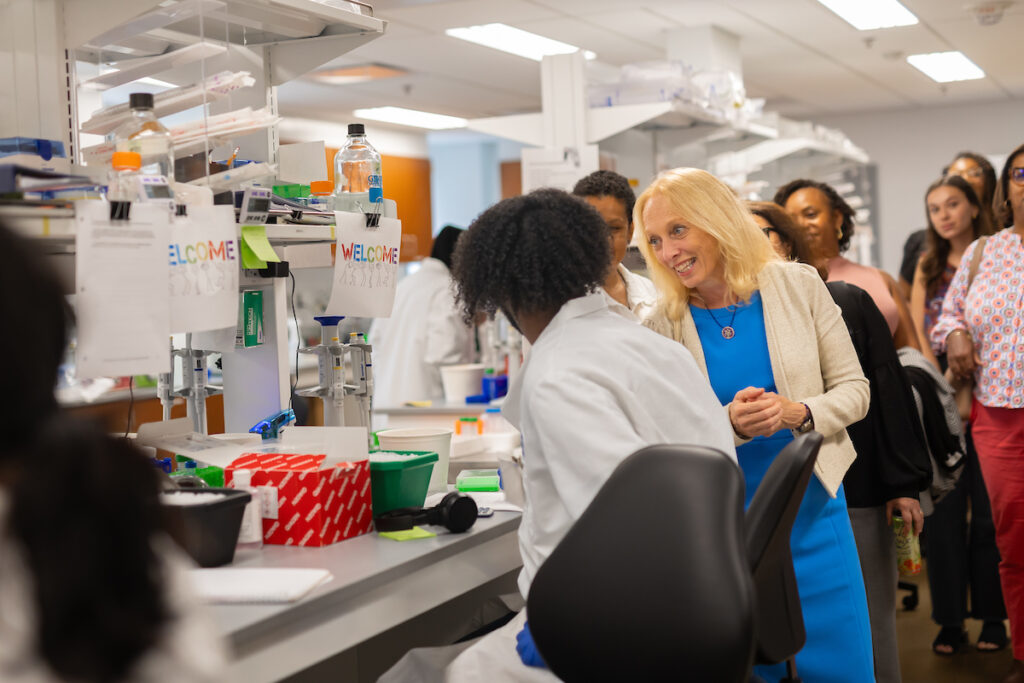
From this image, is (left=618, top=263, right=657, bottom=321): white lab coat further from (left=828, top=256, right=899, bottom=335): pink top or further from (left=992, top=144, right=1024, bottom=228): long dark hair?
(left=992, top=144, right=1024, bottom=228): long dark hair

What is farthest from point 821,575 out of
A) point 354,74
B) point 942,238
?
point 354,74

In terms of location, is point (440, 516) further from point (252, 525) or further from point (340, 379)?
point (340, 379)

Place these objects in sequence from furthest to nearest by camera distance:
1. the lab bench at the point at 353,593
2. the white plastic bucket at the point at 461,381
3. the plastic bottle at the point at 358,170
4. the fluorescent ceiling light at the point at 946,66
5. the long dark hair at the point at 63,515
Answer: the fluorescent ceiling light at the point at 946,66
the white plastic bucket at the point at 461,381
the plastic bottle at the point at 358,170
the lab bench at the point at 353,593
the long dark hair at the point at 63,515

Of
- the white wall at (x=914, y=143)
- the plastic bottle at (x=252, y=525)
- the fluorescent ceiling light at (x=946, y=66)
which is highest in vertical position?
the fluorescent ceiling light at (x=946, y=66)

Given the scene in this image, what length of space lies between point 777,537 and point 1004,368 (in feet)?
6.43

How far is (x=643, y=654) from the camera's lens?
126cm

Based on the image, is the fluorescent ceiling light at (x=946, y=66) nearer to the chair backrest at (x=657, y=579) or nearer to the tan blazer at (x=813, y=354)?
the tan blazer at (x=813, y=354)

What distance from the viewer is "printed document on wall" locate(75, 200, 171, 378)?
1553 millimetres

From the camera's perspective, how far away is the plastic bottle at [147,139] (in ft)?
5.74

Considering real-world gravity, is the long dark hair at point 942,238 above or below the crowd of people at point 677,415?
above

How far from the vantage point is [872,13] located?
554 centimetres

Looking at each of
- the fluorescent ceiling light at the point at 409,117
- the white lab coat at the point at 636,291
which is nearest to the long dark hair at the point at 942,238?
the white lab coat at the point at 636,291

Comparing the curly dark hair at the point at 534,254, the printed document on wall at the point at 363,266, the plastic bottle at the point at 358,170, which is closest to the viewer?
the curly dark hair at the point at 534,254

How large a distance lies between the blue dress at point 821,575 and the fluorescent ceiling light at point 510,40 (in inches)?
147
